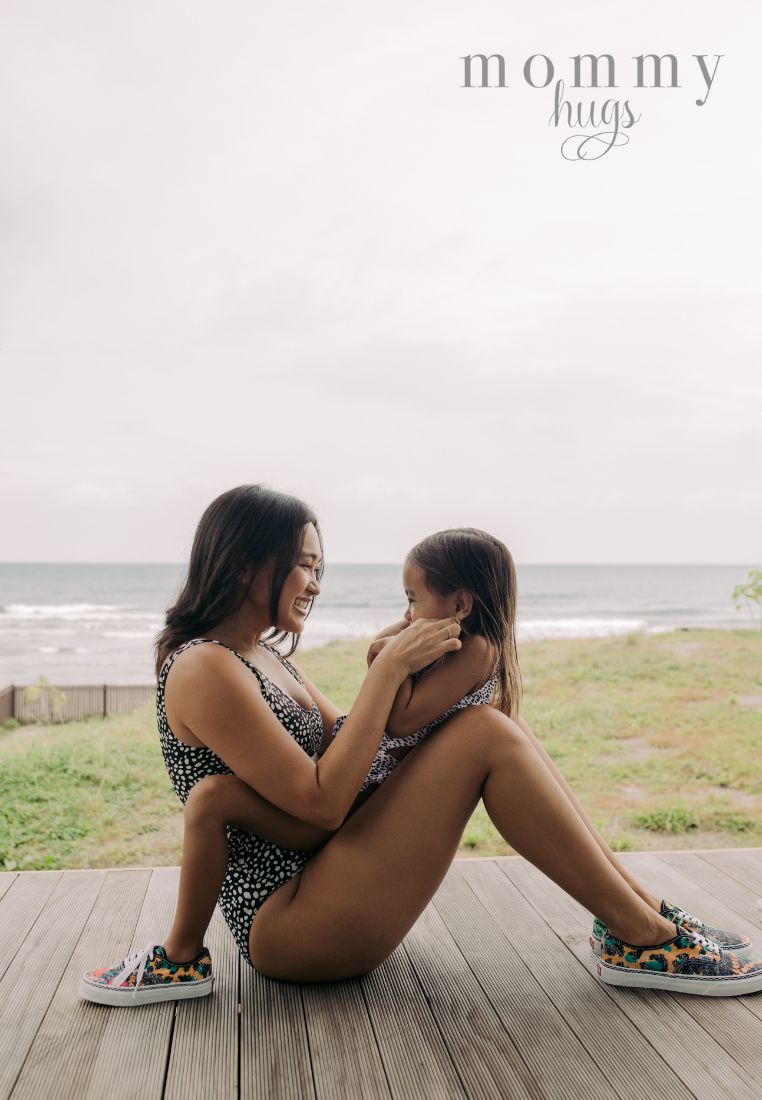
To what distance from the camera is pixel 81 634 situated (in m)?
15.1

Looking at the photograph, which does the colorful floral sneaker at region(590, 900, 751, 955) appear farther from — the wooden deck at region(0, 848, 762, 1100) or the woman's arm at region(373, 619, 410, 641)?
the woman's arm at region(373, 619, 410, 641)

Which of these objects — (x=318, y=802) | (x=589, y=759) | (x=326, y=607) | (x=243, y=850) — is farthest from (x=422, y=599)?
(x=326, y=607)

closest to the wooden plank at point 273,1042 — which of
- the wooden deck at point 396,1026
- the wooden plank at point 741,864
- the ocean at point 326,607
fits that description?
the wooden deck at point 396,1026

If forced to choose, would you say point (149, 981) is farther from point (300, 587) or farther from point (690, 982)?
point (690, 982)

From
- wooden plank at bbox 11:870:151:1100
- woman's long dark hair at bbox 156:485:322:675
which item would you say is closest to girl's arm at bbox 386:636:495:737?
woman's long dark hair at bbox 156:485:322:675

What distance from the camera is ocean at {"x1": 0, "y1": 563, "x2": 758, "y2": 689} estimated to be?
12.6 meters

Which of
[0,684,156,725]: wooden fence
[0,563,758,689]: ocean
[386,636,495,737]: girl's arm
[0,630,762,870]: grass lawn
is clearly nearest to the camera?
[386,636,495,737]: girl's arm

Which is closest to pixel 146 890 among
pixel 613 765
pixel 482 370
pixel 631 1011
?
pixel 631 1011

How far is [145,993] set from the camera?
1.77 m

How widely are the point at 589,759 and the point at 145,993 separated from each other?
341 cm

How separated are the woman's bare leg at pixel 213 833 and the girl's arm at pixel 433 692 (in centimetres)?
28

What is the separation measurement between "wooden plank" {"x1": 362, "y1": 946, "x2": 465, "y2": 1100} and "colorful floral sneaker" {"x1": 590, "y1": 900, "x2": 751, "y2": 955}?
0.42 m

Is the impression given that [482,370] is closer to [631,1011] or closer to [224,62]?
[224,62]

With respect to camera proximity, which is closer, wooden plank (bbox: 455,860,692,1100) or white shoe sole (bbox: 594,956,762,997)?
wooden plank (bbox: 455,860,692,1100)
